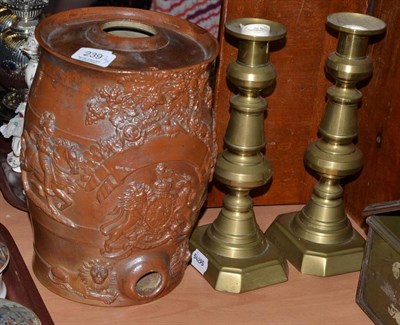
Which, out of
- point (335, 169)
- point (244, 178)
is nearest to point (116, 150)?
point (244, 178)

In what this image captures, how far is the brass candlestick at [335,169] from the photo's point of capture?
123 centimetres

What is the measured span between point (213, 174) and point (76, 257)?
9.3 inches

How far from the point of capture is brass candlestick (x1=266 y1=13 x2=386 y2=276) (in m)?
1.23

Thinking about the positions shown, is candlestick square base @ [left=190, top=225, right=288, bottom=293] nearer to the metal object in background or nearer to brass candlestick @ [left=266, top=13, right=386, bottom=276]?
brass candlestick @ [left=266, top=13, right=386, bottom=276]

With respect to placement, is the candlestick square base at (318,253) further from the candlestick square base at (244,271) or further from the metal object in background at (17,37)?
the metal object in background at (17,37)

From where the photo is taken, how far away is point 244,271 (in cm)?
126

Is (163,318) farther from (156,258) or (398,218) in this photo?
(398,218)

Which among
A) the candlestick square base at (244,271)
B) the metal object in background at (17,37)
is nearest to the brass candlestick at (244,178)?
the candlestick square base at (244,271)

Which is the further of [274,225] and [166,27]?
[274,225]

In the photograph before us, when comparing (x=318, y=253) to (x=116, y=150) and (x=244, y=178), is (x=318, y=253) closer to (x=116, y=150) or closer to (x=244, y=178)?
(x=244, y=178)

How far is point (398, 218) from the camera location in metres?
1.20

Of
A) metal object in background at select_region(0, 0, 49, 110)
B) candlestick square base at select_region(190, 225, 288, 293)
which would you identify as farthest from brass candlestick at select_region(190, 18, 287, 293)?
metal object in background at select_region(0, 0, 49, 110)

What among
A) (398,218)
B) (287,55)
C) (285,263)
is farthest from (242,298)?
(287,55)

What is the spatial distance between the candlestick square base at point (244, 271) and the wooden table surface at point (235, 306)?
1 cm
